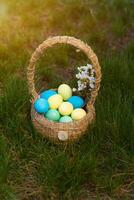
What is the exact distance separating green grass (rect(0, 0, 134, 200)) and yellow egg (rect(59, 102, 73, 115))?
21 centimetres

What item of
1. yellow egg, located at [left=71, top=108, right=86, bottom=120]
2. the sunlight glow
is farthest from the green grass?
yellow egg, located at [left=71, top=108, right=86, bottom=120]

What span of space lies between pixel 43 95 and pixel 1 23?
5.48ft

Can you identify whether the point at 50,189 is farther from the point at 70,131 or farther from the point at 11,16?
the point at 11,16

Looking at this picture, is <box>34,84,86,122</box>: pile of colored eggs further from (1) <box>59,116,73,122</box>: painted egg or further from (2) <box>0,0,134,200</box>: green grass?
(2) <box>0,0,134,200</box>: green grass

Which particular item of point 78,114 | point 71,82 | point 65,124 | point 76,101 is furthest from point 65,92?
point 71,82

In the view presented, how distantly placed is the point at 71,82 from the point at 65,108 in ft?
2.29

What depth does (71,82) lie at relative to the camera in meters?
4.89

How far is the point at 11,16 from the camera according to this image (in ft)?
19.8

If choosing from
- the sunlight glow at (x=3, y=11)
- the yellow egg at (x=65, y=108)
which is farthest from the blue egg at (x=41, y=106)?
the sunlight glow at (x=3, y=11)

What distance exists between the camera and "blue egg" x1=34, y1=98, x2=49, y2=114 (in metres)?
4.19

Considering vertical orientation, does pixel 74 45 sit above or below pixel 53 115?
above

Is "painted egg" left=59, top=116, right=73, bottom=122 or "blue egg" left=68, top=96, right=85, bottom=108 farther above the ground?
"blue egg" left=68, top=96, right=85, bottom=108

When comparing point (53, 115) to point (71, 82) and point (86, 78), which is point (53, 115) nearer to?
point (86, 78)

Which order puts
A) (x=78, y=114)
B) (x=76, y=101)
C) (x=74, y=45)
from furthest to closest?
(x=76, y=101) → (x=78, y=114) → (x=74, y=45)
